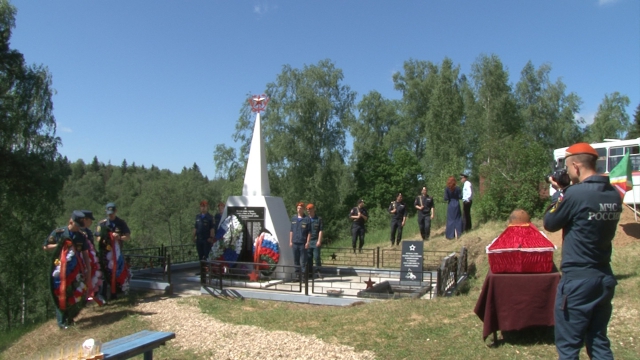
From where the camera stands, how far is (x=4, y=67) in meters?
23.3

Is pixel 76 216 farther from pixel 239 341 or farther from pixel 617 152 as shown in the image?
pixel 617 152

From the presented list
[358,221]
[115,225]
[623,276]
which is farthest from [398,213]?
[115,225]

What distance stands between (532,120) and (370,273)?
3032 centimetres

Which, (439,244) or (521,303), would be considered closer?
(521,303)

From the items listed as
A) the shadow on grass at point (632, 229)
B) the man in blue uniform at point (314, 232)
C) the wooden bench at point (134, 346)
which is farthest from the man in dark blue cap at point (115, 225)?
the shadow on grass at point (632, 229)

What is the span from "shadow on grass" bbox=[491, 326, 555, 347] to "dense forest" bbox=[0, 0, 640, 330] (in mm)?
9686

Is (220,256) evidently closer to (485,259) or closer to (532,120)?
(485,259)

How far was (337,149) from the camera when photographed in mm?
35844

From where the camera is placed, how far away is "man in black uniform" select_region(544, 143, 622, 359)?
142 inches

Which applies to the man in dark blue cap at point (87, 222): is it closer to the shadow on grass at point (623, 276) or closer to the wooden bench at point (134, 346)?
the wooden bench at point (134, 346)

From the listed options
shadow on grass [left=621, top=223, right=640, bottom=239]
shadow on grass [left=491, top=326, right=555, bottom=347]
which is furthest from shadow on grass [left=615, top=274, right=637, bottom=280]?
shadow on grass [left=491, top=326, right=555, bottom=347]

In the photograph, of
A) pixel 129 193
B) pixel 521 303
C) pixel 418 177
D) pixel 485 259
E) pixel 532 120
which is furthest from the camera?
pixel 129 193

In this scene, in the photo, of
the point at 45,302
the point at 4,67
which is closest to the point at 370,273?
the point at 4,67

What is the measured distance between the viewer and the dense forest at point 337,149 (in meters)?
23.4
